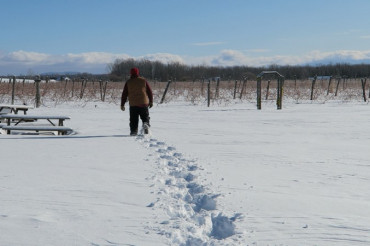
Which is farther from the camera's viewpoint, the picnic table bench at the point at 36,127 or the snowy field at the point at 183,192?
the picnic table bench at the point at 36,127

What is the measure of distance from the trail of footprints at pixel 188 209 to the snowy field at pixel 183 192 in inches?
0.4

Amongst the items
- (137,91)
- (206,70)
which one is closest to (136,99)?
(137,91)

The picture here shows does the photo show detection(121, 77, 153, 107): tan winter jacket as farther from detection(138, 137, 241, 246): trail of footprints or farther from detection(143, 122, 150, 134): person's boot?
detection(138, 137, 241, 246): trail of footprints

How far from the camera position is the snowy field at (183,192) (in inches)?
138

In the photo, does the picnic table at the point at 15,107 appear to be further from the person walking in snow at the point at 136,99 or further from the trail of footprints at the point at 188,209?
the trail of footprints at the point at 188,209

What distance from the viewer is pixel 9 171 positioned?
5938 mm

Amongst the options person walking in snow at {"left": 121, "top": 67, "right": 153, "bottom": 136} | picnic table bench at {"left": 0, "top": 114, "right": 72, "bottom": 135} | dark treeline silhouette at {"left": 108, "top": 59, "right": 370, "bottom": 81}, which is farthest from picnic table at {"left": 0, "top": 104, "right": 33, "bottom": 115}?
dark treeline silhouette at {"left": 108, "top": 59, "right": 370, "bottom": 81}

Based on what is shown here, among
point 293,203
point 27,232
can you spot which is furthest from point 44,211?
point 293,203

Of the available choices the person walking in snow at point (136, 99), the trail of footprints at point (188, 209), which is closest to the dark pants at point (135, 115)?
the person walking in snow at point (136, 99)

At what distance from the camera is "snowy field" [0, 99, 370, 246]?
11.5 feet

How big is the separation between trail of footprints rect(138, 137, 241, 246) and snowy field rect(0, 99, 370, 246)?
1 cm

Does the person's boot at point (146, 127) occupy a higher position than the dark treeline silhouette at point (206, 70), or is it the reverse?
the dark treeline silhouette at point (206, 70)

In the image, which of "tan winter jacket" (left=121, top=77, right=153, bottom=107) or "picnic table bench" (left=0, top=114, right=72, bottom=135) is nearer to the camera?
"tan winter jacket" (left=121, top=77, right=153, bottom=107)

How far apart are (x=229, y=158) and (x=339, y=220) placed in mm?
3473
